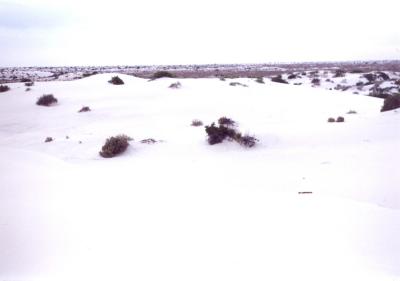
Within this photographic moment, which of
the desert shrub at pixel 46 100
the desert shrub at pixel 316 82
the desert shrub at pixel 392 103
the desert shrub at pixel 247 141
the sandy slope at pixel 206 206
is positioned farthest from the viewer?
the desert shrub at pixel 316 82

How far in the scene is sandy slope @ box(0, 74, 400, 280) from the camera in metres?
3.69

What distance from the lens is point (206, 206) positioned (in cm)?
529

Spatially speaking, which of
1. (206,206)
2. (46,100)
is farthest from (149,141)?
(46,100)

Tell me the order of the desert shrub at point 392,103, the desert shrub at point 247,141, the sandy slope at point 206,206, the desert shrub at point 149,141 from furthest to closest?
the desert shrub at point 392,103
the desert shrub at point 149,141
the desert shrub at point 247,141
the sandy slope at point 206,206

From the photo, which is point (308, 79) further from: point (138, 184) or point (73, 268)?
point (73, 268)

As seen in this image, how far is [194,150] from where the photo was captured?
29.9ft

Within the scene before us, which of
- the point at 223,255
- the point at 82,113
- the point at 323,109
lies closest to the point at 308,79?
the point at 323,109

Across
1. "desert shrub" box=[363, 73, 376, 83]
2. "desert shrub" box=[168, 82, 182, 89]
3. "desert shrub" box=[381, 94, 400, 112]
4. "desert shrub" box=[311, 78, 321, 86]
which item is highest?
"desert shrub" box=[381, 94, 400, 112]

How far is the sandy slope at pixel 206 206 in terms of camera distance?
12.1ft

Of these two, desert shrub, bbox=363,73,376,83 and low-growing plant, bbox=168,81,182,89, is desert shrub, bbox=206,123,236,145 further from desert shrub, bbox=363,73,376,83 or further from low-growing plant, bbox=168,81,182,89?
desert shrub, bbox=363,73,376,83

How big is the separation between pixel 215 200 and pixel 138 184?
1.60m

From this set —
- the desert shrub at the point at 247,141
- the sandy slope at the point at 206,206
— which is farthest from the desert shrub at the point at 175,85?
the desert shrub at the point at 247,141

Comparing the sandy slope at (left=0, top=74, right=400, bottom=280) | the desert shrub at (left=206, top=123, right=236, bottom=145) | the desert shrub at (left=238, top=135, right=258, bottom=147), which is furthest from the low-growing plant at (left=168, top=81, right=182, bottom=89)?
the desert shrub at (left=238, top=135, right=258, bottom=147)

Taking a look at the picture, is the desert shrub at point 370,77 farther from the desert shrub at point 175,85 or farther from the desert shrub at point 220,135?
the desert shrub at point 220,135
